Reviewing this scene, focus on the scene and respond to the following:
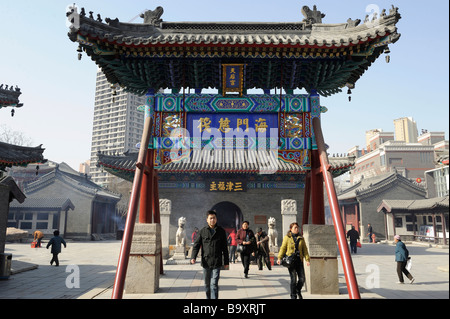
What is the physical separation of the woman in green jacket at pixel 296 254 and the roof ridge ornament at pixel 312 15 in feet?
17.2

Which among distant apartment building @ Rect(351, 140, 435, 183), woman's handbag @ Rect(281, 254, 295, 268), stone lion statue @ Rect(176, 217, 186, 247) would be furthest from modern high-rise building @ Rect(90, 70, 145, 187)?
woman's handbag @ Rect(281, 254, 295, 268)

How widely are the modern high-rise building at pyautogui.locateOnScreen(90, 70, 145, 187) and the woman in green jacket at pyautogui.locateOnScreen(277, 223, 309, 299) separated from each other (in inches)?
3374

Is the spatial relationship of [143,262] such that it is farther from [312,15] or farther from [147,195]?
[312,15]

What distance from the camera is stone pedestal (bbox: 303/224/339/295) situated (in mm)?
6445

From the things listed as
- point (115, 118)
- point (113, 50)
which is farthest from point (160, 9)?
point (115, 118)

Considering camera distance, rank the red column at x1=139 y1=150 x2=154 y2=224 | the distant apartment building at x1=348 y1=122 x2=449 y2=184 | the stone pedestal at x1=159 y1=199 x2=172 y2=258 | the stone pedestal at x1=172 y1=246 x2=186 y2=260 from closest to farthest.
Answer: the red column at x1=139 y1=150 x2=154 y2=224 → the stone pedestal at x1=172 y1=246 x2=186 y2=260 → the stone pedestal at x1=159 y1=199 x2=172 y2=258 → the distant apartment building at x1=348 y1=122 x2=449 y2=184

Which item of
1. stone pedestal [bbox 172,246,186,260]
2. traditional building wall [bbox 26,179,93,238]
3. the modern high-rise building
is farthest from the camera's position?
the modern high-rise building

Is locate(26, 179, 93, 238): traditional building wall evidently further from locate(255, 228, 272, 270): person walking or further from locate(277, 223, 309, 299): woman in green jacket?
locate(277, 223, 309, 299): woman in green jacket

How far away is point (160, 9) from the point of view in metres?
8.16

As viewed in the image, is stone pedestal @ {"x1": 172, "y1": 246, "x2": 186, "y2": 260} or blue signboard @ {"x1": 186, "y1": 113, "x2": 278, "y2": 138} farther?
stone pedestal @ {"x1": 172, "y1": 246, "x2": 186, "y2": 260}

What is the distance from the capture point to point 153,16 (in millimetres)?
8078

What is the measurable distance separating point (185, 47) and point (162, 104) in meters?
1.54

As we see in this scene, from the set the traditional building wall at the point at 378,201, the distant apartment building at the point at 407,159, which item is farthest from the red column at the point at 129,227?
the distant apartment building at the point at 407,159
